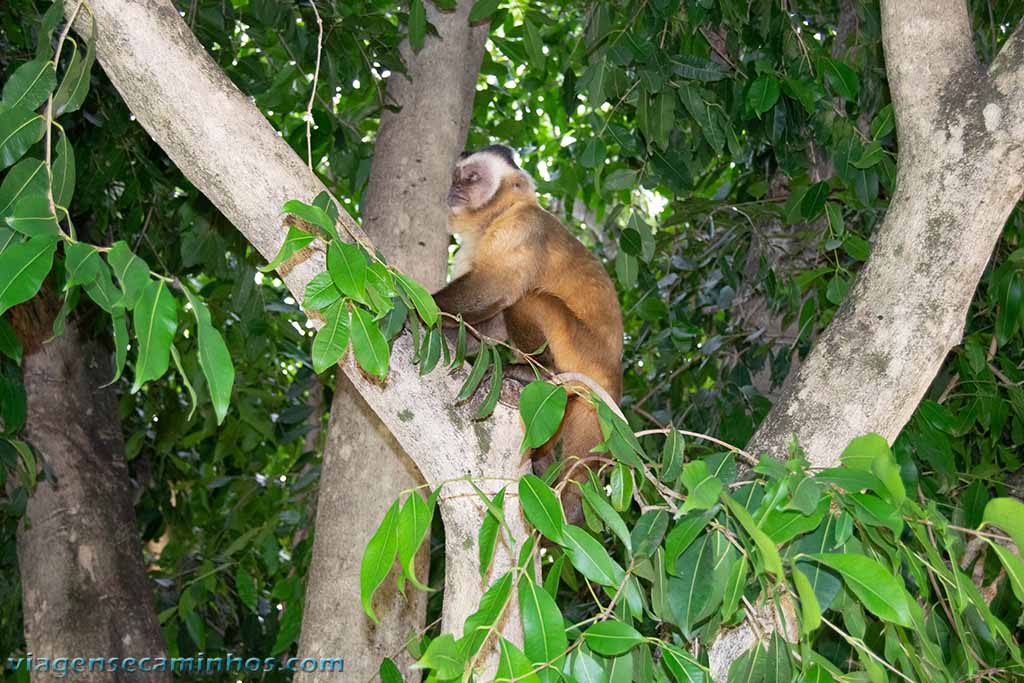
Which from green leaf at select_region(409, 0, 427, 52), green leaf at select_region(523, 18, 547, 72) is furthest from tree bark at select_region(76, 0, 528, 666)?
green leaf at select_region(523, 18, 547, 72)

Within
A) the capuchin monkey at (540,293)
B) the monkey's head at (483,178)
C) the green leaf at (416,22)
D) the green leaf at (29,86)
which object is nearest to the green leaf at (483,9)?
the green leaf at (416,22)

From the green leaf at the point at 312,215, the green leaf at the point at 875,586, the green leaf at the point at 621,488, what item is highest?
the green leaf at the point at 312,215

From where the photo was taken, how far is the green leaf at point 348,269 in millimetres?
1492

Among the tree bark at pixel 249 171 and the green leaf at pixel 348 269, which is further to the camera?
the tree bark at pixel 249 171

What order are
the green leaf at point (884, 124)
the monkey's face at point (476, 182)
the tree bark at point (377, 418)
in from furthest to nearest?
1. the monkey's face at point (476, 182)
2. the green leaf at point (884, 124)
3. the tree bark at point (377, 418)

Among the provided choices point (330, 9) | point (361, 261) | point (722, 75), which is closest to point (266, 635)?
point (330, 9)

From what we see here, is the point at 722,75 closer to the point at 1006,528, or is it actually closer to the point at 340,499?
the point at 340,499

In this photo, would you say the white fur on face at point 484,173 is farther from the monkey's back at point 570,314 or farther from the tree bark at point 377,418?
the tree bark at point 377,418

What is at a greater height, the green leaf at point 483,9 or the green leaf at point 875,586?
the green leaf at point 875,586

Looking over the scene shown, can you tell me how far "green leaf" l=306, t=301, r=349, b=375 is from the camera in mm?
1507

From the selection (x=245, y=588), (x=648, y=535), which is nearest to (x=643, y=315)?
(x=245, y=588)

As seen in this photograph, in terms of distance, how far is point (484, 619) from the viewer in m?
1.58

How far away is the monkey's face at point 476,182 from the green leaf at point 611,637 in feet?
8.66

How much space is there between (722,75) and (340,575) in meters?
1.99
